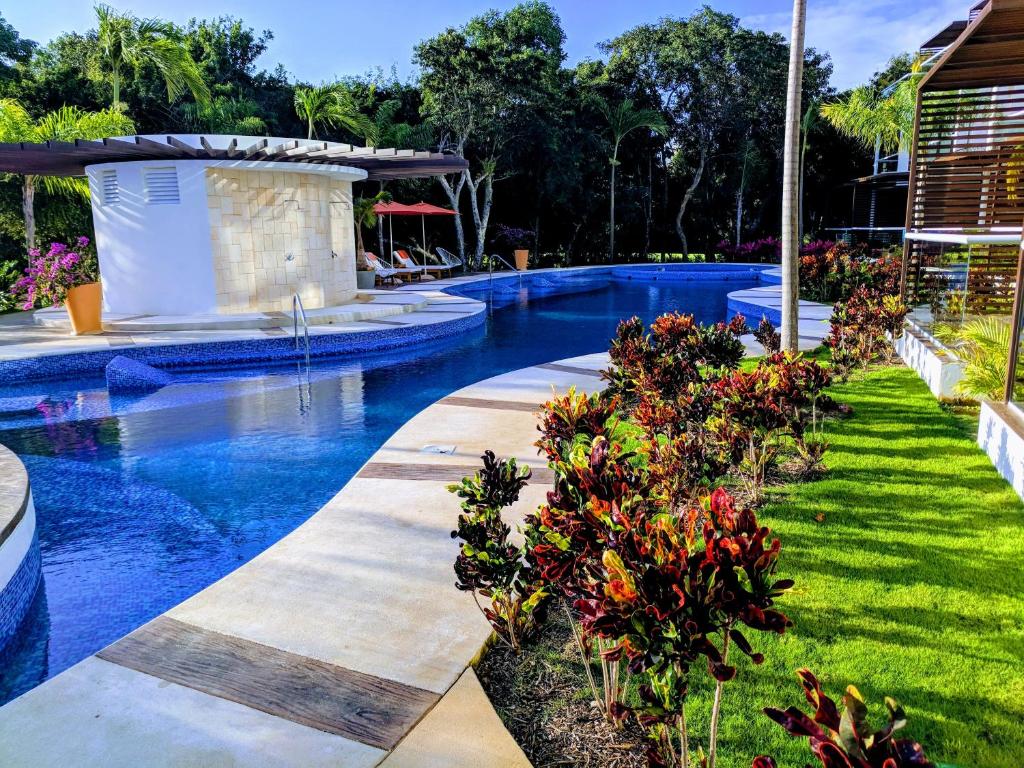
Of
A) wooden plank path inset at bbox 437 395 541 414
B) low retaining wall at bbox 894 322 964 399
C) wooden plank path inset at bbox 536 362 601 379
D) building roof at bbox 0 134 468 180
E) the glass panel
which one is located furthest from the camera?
building roof at bbox 0 134 468 180

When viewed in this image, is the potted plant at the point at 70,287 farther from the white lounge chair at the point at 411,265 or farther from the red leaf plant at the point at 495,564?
the white lounge chair at the point at 411,265

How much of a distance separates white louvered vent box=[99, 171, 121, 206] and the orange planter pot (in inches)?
96.6

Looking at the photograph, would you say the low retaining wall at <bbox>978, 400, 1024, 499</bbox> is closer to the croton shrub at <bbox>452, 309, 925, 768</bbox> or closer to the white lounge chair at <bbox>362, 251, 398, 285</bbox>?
the croton shrub at <bbox>452, 309, 925, 768</bbox>

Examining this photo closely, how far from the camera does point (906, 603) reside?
3.56 meters

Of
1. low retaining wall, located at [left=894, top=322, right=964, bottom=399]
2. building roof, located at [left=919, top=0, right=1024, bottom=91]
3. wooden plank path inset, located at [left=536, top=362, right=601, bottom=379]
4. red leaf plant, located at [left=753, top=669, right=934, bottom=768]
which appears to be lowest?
wooden plank path inset, located at [left=536, top=362, right=601, bottom=379]

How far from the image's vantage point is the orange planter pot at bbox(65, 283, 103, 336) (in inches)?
465

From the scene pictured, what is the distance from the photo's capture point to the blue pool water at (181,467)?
4.35m

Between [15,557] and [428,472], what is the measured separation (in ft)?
8.59

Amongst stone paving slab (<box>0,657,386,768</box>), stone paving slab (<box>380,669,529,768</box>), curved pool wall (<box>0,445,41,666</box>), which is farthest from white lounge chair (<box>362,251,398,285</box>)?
stone paving slab (<box>380,669,529,768</box>)

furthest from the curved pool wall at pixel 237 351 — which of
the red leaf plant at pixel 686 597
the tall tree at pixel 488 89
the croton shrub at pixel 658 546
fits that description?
the red leaf plant at pixel 686 597

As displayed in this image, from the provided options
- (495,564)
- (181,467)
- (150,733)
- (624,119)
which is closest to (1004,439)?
(495,564)

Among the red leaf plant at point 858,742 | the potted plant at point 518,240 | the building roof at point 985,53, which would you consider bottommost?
the red leaf plant at point 858,742

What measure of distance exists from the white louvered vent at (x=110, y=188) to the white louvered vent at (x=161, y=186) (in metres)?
A: 0.72

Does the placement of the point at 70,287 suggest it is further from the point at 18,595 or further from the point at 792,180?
the point at 792,180
